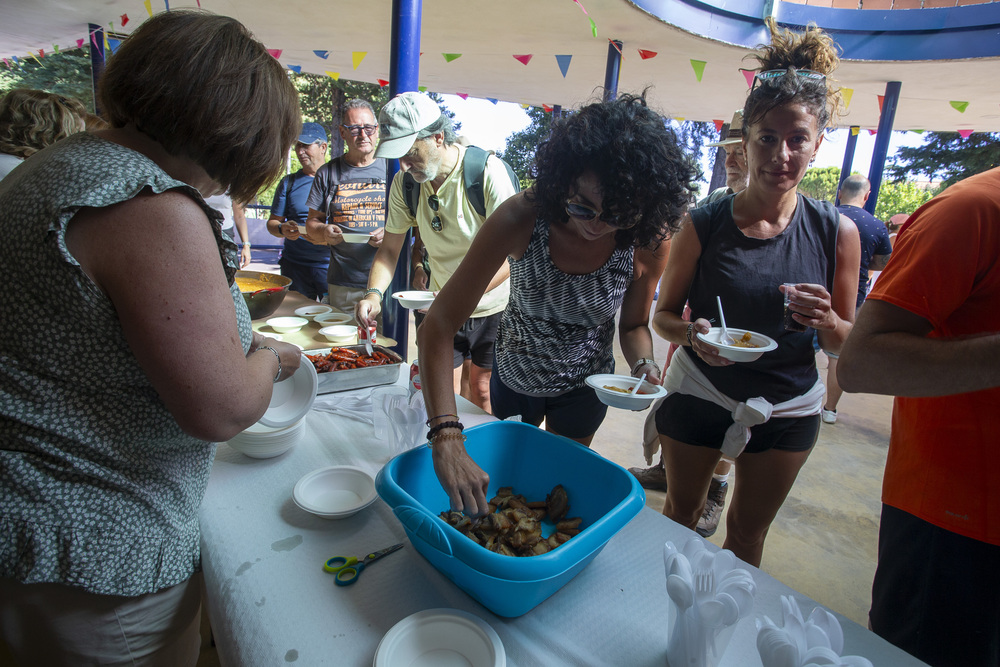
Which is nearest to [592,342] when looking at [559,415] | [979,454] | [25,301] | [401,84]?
[559,415]

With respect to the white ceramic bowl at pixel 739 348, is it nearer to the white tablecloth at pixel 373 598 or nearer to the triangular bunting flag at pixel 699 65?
the white tablecloth at pixel 373 598

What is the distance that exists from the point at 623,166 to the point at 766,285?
1.99ft

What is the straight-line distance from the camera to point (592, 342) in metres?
1.58

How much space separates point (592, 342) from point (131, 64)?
126 centimetres

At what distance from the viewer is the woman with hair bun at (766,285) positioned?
1418 mm

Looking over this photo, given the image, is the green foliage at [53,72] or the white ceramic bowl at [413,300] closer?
the white ceramic bowl at [413,300]

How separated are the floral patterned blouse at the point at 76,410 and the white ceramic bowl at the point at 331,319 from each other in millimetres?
1507

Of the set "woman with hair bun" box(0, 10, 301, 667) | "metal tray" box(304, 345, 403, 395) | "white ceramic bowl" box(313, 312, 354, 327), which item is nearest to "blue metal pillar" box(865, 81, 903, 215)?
"white ceramic bowl" box(313, 312, 354, 327)

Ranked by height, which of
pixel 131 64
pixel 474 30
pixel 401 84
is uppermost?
pixel 474 30

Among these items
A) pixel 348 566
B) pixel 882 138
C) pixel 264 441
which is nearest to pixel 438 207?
pixel 264 441

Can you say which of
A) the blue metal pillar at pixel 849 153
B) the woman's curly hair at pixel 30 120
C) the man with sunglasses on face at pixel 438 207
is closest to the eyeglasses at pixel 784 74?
the man with sunglasses on face at pixel 438 207

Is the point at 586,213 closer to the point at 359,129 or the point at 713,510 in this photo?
the point at 713,510

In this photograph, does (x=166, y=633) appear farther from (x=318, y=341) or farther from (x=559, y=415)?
(x=318, y=341)

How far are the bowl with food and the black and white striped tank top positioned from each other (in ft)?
1.25
